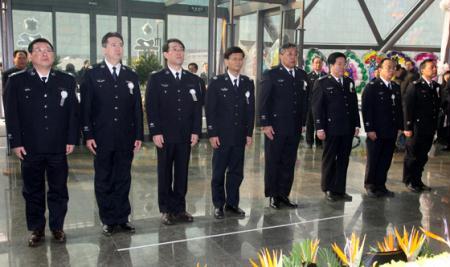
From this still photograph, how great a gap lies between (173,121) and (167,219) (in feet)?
3.01

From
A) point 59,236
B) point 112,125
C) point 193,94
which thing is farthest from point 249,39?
point 59,236

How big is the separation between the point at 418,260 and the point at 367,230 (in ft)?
10.1

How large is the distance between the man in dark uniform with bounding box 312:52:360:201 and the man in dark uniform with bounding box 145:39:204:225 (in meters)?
1.48

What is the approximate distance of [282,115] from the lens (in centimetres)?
468

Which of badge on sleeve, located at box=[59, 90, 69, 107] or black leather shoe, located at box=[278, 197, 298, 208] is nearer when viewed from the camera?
badge on sleeve, located at box=[59, 90, 69, 107]

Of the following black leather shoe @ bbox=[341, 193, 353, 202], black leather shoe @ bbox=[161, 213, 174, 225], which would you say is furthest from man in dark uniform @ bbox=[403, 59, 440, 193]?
black leather shoe @ bbox=[161, 213, 174, 225]

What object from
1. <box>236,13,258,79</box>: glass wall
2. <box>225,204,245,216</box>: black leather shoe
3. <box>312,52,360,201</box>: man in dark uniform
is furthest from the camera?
<box>236,13,258,79</box>: glass wall

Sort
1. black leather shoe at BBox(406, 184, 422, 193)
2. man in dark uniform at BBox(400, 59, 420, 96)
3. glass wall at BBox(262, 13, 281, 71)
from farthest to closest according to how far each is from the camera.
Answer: glass wall at BBox(262, 13, 281, 71) → man in dark uniform at BBox(400, 59, 420, 96) → black leather shoe at BBox(406, 184, 422, 193)

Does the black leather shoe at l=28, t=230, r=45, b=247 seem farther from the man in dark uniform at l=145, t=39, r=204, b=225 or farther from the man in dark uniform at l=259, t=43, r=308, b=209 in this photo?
the man in dark uniform at l=259, t=43, r=308, b=209

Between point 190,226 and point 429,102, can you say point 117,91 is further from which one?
point 429,102

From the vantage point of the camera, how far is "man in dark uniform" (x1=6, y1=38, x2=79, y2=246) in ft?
11.6

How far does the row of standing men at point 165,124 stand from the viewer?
11.8ft

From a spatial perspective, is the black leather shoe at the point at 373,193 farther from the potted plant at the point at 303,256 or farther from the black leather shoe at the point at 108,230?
the potted plant at the point at 303,256

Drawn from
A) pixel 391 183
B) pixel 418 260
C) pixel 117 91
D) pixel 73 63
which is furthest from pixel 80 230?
pixel 73 63
